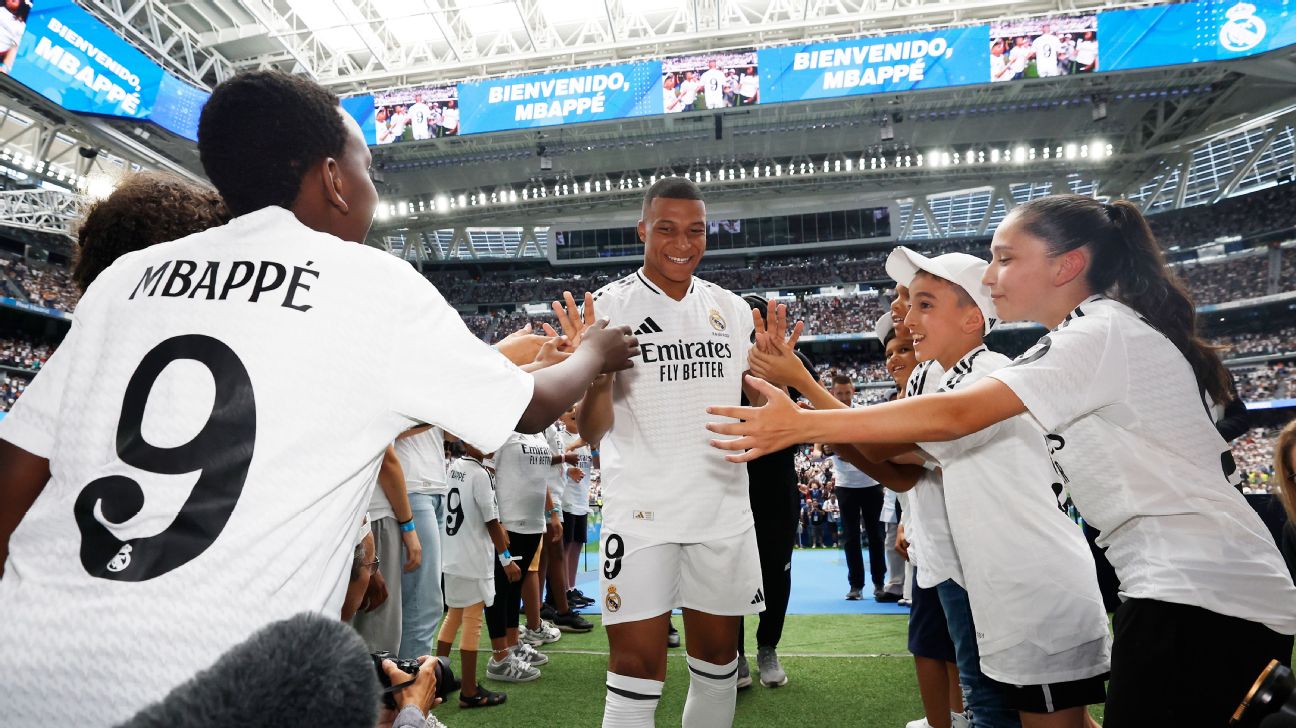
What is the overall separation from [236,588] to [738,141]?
26994 millimetres

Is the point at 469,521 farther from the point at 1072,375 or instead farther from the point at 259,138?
the point at 1072,375

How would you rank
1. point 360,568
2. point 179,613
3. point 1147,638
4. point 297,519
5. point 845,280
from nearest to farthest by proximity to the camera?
1. point 179,613
2. point 297,519
3. point 1147,638
4. point 360,568
5. point 845,280

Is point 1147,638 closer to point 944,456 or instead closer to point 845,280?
point 944,456

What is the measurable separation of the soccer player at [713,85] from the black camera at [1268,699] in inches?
777

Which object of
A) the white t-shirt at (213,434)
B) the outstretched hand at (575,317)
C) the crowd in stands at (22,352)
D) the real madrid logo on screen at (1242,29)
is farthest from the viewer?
the crowd in stands at (22,352)

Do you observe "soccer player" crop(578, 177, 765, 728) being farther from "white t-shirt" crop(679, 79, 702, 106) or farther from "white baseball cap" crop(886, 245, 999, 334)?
"white t-shirt" crop(679, 79, 702, 106)

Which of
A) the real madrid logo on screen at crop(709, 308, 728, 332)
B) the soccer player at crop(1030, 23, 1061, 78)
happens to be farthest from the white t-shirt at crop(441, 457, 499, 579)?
the soccer player at crop(1030, 23, 1061, 78)

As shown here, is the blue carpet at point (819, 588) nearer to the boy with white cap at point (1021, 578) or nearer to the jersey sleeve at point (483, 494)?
the jersey sleeve at point (483, 494)

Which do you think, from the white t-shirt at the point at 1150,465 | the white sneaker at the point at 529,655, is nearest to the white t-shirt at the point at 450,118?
the white sneaker at the point at 529,655

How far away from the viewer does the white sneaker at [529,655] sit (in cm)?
520

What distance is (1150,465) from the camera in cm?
181

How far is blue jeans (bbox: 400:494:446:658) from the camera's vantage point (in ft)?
14.1

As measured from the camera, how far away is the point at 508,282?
39344 mm

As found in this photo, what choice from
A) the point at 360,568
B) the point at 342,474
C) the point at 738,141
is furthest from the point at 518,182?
the point at 342,474
